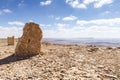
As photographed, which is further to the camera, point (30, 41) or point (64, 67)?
point (30, 41)

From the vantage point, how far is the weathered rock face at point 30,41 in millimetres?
19266

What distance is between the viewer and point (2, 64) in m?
17.0

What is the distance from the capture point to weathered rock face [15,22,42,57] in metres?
19.3

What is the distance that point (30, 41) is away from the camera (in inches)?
766

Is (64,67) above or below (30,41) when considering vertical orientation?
below

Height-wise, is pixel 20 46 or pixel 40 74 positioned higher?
pixel 20 46

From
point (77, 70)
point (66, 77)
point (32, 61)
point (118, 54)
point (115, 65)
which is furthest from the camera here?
point (118, 54)

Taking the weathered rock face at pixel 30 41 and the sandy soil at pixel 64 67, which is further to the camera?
the weathered rock face at pixel 30 41

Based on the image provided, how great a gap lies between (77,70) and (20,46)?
7079mm

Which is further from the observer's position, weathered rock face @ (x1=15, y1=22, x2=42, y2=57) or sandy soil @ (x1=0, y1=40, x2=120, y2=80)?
weathered rock face @ (x1=15, y1=22, x2=42, y2=57)

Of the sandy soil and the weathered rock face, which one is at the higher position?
the weathered rock face

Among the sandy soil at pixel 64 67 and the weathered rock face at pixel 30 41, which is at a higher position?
the weathered rock face at pixel 30 41

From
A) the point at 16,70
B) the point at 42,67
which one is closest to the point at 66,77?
the point at 42,67

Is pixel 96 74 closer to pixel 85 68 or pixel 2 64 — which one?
pixel 85 68
